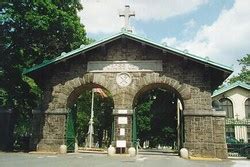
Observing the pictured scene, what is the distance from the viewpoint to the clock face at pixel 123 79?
20.5 m

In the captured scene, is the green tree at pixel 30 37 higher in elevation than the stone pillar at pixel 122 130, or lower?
higher

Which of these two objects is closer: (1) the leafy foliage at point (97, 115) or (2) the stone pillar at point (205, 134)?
(2) the stone pillar at point (205, 134)

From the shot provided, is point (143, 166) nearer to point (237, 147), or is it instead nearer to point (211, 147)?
point (211, 147)

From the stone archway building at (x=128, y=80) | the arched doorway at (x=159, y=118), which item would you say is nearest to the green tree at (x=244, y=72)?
the arched doorway at (x=159, y=118)

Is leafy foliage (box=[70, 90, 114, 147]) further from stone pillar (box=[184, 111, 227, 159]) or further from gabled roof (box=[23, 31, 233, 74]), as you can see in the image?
stone pillar (box=[184, 111, 227, 159])

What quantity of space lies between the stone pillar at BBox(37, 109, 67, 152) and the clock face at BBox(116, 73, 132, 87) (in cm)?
377

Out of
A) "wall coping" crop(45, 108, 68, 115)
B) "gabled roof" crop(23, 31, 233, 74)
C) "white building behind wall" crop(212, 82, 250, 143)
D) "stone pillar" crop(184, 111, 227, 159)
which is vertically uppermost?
"gabled roof" crop(23, 31, 233, 74)

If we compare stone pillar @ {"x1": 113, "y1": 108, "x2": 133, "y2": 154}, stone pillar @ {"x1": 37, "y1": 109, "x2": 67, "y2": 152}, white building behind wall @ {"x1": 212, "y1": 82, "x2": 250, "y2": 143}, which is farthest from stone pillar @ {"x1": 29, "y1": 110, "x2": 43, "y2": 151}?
white building behind wall @ {"x1": 212, "y1": 82, "x2": 250, "y2": 143}

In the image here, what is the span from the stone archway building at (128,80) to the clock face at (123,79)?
42 mm

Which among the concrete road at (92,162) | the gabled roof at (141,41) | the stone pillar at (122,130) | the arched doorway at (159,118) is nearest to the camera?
the concrete road at (92,162)

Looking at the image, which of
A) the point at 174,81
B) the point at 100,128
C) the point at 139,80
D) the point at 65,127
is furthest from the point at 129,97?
the point at 100,128

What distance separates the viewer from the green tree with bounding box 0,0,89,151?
2236cm

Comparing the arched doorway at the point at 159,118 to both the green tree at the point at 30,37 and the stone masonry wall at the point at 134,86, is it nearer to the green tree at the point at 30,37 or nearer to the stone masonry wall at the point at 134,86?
the green tree at the point at 30,37

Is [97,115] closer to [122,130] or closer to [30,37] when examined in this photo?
[30,37]
